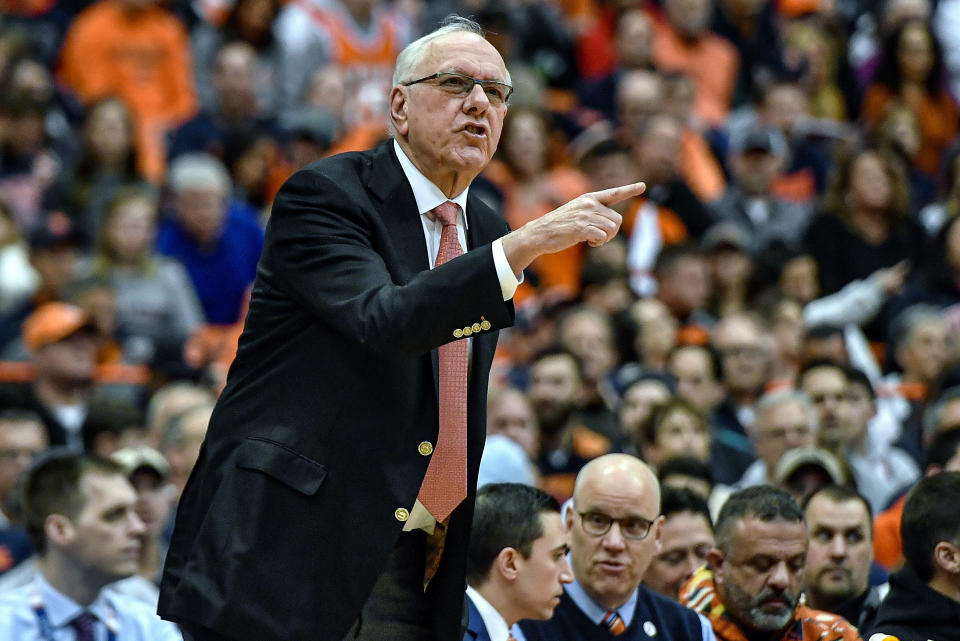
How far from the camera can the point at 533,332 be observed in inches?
332

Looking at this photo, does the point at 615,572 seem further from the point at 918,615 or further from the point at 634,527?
the point at 918,615

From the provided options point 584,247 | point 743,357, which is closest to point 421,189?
point 743,357

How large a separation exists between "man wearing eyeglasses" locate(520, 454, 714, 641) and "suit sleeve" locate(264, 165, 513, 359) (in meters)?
1.70

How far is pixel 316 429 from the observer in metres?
2.64

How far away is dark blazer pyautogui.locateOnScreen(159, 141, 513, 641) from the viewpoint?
2592mm

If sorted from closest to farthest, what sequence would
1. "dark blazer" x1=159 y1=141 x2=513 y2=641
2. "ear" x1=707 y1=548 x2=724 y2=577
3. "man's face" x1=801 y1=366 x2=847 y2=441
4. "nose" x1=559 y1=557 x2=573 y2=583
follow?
"dark blazer" x1=159 y1=141 x2=513 y2=641, "nose" x1=559 y1=557 x2=573 y2=583, "ear" x1=707 y1=548 x2=724 y2=577, "man's face" x1=801 y1=366 x2=847 y2=441

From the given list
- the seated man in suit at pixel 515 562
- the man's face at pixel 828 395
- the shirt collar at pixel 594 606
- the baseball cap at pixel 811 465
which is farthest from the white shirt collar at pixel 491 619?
the man's face at pixel 828 395

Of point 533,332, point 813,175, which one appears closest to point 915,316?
point 533,332

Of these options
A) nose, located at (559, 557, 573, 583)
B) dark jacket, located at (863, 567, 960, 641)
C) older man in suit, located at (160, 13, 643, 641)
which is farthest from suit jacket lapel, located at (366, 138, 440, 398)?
dark jacket, located at (863, 567, 960, 641)

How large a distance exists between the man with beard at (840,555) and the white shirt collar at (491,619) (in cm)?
132

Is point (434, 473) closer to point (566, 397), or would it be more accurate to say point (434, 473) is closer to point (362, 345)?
point (362, 345)

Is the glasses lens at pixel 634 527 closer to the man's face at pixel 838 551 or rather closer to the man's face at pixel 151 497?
the man's face at pixel 838 551

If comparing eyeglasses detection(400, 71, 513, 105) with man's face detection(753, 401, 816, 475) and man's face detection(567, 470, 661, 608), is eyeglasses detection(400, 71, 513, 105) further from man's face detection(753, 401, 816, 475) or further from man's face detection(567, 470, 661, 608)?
man's face detection(753, 401, 816, 475)

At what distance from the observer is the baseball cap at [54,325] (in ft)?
23.8
